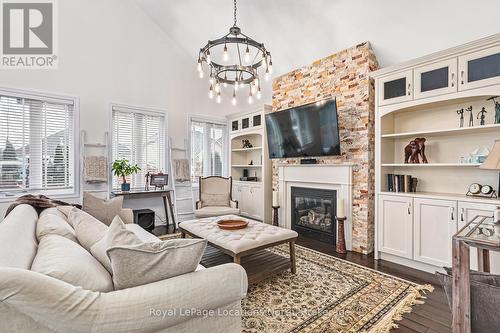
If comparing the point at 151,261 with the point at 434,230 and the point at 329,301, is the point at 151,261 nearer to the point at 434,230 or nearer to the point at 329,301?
the point at 329,301

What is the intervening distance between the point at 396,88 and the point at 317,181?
166 cm

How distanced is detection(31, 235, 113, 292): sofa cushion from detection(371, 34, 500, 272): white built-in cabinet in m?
3.15

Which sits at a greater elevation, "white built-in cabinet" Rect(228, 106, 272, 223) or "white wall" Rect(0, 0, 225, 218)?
"white wall" Rect(0, 0, 225, 218)

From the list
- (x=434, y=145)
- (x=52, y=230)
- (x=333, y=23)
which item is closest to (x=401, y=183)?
(x=434, y=145)

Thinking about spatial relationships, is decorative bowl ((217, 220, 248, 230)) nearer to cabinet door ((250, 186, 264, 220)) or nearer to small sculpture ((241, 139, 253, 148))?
cabinet door ((250, 186, 264, 220))

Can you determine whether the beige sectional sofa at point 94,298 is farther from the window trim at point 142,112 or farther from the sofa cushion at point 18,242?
the window trim at point 142,112

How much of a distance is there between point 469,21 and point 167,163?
4.93 meters

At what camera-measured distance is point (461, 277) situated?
5.00 ft

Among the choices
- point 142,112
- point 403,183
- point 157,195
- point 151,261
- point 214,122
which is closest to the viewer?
point 151,261

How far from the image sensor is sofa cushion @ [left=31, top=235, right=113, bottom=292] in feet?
3.54

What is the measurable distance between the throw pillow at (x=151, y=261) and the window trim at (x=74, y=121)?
373 cm

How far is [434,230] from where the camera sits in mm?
2846

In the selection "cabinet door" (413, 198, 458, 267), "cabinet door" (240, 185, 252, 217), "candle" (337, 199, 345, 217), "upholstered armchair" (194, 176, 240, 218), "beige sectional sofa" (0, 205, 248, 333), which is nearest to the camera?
"beige sectional sofa" (0, 205, 248, 333)

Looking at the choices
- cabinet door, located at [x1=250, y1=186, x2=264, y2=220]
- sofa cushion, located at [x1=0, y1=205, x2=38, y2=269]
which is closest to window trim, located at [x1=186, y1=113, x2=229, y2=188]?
cabinet door, located at [x1=250, y1=186, x2=264, y2=220]
